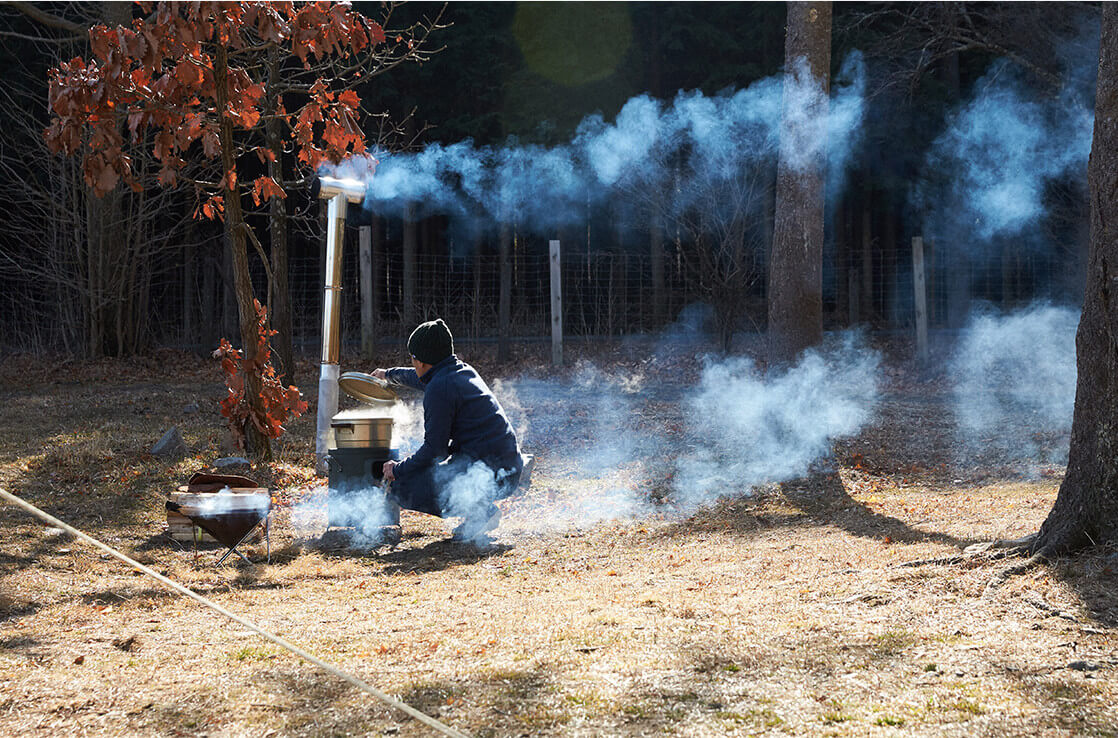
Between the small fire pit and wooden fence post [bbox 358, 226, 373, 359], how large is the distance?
952 cm

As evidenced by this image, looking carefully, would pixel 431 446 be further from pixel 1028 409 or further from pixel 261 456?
pixel 1028 409

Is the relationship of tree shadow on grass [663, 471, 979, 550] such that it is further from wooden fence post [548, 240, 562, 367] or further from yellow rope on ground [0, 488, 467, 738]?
wooden fence post [548, 240, 562, 367]

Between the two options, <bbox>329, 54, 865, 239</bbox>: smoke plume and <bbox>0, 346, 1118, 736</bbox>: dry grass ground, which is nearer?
<bbox>0, 346, 1118, 736</bbox>: dry grass ground

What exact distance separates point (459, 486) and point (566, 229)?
14.7 meters

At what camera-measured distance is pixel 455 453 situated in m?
6.27

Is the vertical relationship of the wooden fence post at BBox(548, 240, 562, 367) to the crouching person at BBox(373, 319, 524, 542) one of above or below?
above

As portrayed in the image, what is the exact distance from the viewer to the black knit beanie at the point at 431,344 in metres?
6.15

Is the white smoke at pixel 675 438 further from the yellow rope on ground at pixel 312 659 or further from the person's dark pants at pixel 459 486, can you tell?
the yellow rope on ground at pixel 312 659

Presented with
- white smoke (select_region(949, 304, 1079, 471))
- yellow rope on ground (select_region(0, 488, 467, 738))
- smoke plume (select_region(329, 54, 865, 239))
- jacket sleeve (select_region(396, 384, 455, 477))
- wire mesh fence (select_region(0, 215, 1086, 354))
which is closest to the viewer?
yellow rope on ground (select_region(0, 488, 467, 738))

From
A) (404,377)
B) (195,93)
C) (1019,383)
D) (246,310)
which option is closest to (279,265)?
(246,310)

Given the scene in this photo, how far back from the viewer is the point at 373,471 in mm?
6227

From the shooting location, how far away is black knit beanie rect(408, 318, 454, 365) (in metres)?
6.15

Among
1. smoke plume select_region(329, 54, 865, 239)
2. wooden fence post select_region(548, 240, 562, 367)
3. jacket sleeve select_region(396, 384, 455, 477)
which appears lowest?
jacket sleeve select_region(396, 384, 455, 477)

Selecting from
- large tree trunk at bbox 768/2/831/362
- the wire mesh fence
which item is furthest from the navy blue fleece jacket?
the wire mesh fence
